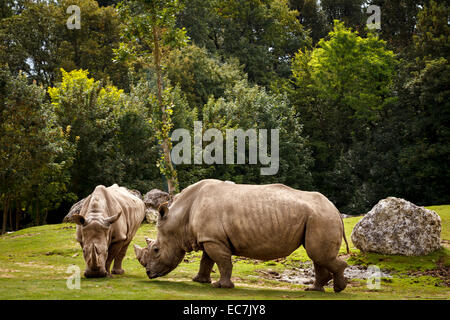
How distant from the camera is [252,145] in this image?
3997cm

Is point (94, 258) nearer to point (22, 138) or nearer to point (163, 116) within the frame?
point (163, 116)

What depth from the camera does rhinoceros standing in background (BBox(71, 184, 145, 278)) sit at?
1068 centimetres

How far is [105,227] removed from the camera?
10859mm

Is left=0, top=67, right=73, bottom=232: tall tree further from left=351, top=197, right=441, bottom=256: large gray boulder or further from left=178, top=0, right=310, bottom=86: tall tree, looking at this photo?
left=178, top=0, right=310, bottom=86: tall tree

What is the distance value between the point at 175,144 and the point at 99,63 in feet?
51.4

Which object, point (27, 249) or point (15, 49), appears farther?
point (15, 49)

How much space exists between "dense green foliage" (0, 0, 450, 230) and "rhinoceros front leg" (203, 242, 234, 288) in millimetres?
13334

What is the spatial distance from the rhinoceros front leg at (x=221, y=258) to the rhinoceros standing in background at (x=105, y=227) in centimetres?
211

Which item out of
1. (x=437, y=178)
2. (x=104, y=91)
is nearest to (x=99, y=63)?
(x=104, y=91)

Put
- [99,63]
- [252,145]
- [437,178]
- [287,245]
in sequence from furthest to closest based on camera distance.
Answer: [99,63]
[252,145]
[437,178]
[287,245]

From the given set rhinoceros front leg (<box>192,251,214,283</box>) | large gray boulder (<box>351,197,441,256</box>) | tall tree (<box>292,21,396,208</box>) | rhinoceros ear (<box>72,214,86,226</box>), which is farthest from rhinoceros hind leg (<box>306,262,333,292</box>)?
tall tree (<box>292,21,396,208</box>)

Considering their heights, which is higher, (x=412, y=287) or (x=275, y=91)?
(x=275, y=91)

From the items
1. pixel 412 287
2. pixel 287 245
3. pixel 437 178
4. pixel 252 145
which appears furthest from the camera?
pixel 252 145
